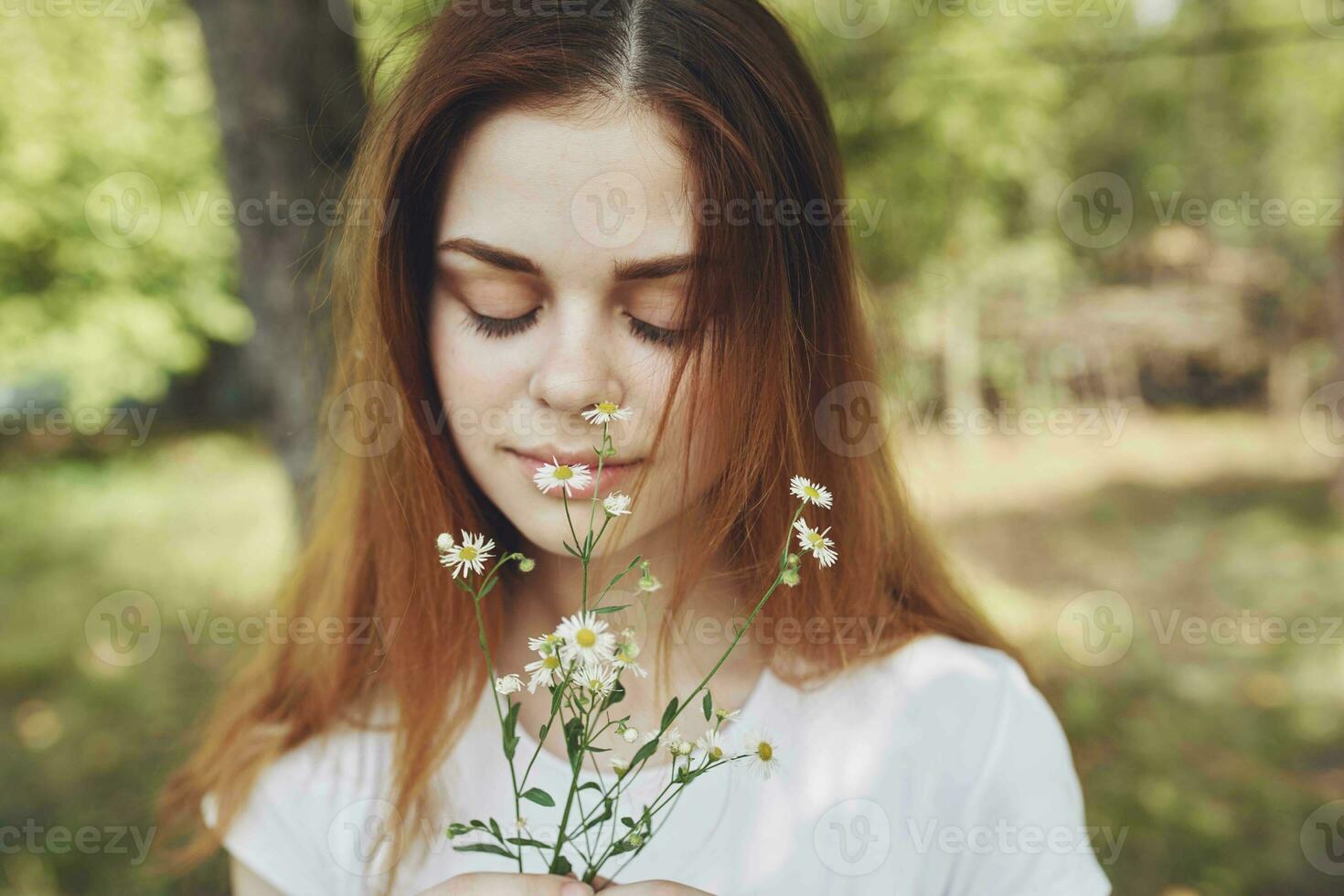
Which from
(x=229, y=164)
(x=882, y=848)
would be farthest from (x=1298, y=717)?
(x=229, y=164)

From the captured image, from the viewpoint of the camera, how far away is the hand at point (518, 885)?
110cm

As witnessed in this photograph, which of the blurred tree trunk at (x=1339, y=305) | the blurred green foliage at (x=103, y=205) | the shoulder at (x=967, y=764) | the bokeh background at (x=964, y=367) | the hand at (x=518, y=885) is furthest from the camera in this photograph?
the blurred green foliage at (x=103, y=205)

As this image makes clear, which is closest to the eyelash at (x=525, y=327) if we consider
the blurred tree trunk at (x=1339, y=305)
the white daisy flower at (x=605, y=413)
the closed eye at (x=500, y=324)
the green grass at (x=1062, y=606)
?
the closed eye at (x=500, y=324)

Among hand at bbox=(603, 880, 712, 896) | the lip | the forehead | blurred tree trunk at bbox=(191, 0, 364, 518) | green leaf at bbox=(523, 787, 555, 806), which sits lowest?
hand at bbox=(603, 880, 712, 896)

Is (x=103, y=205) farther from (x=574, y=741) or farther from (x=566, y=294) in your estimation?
(x=574, y=741)

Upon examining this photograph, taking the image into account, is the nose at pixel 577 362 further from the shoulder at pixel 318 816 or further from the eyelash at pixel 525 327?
the shoulder at pixel 318 816

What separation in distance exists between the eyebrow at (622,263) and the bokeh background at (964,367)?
439 mm

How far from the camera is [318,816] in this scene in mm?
1700

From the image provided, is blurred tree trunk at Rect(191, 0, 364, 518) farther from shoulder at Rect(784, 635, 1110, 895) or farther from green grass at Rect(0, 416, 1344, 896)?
shoulder at Rect(784, 635, 1110, 895)

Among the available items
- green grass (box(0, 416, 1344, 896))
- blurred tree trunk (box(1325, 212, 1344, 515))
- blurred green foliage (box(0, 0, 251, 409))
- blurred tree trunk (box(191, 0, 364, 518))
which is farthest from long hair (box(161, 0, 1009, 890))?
blurred tree trunk (box(1325, 212, 1344, 515))

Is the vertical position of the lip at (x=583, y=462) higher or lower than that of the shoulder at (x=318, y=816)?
higher

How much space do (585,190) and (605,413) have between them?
33 cm

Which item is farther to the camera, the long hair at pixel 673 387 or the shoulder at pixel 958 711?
the shoulder at pixel 958 711

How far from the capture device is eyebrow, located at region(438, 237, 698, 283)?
127 cm
